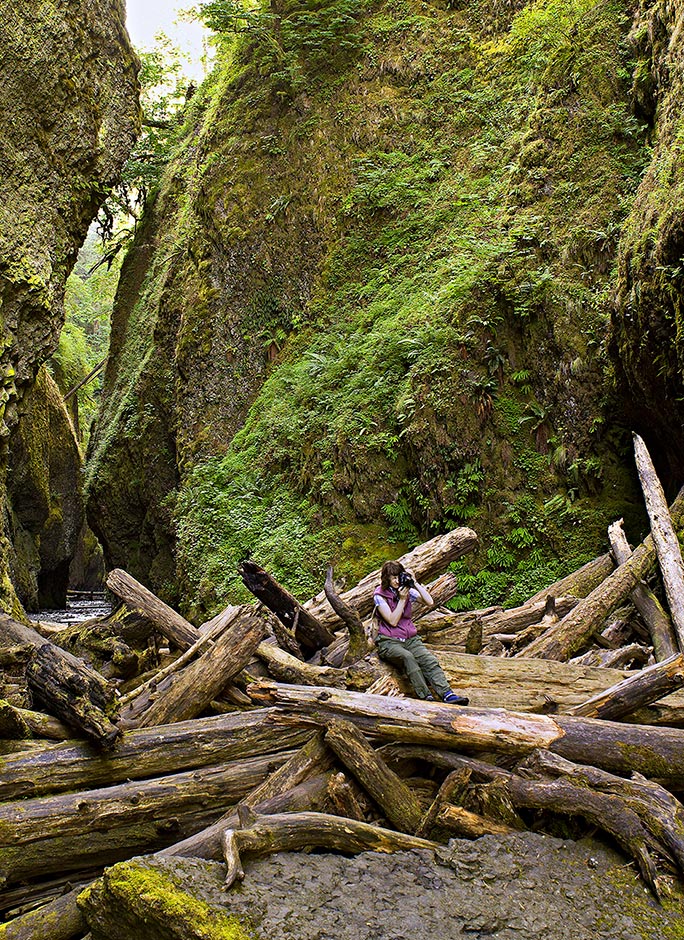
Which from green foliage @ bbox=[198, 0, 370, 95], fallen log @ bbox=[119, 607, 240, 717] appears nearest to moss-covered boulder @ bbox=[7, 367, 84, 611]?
green foliage @ bbox=[198, 0, 370, 95]

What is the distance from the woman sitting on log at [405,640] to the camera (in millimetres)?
5531

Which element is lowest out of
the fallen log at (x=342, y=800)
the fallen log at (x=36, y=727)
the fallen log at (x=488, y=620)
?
the fallen log at (x=488, y=620)

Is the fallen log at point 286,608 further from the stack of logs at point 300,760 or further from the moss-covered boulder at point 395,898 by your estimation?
the moss-covered boulder at point 395,898

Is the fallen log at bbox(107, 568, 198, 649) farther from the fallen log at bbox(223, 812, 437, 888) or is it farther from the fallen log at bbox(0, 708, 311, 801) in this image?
the fallen log at bbox(223, 812, 437, 888)

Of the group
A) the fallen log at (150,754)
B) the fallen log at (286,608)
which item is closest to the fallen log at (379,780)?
Answer: the fallen log at (150,754)

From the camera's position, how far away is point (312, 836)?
4234 mm

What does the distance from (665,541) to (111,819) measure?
6.83 metres

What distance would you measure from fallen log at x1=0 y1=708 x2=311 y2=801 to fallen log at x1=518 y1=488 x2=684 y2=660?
3.14 meters

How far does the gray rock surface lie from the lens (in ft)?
11.6

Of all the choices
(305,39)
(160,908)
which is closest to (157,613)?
(160,908)

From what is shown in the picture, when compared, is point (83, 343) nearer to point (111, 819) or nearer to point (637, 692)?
point (111, 819)

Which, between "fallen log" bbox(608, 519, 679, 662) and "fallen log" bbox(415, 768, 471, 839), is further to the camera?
"fallen log" bbox(608, 519, 679, 662)

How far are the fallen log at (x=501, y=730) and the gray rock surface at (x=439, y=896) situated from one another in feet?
2.14

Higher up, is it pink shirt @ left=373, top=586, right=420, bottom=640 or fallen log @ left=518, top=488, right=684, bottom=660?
pink shirt @ left=373, top=586, right=420, bottom=640
